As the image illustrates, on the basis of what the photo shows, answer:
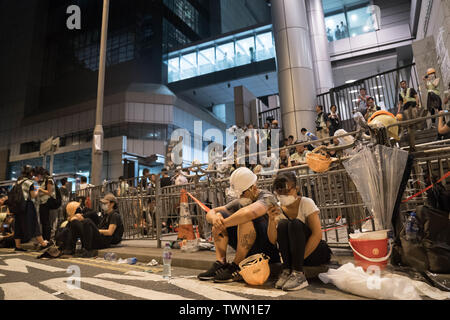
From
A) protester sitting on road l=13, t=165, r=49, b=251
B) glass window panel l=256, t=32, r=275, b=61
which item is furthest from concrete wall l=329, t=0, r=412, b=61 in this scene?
protester sitting on road l=13, t=165, r=49, b=251

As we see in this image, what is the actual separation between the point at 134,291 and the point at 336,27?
2037cm

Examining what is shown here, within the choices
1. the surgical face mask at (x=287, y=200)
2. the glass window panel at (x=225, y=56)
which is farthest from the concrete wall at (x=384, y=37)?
the surgical face mask at (x=287, y=200)

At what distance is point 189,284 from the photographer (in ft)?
11.6

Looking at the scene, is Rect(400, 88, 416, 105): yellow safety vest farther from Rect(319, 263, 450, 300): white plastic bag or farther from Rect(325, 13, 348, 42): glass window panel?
Rect(325, 13, 348, 42): glass window panel

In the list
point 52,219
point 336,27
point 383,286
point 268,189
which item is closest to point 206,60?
point 336,27

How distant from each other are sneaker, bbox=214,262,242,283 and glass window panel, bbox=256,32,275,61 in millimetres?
23331

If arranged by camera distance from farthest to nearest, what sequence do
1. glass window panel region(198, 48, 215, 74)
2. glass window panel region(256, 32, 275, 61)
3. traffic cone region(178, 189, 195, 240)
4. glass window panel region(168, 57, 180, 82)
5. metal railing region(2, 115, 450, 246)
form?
glass window panel region(168, 57, 180, 82) → glass window panel region(198, 48, 215, 74) → glass window panel region(256, 32, 275, 61) → traffic cone region(178, 189, 195, 240) → metal railing region(2, 115, 450, 246)

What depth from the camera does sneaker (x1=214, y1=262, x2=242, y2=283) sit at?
3572 millimetres

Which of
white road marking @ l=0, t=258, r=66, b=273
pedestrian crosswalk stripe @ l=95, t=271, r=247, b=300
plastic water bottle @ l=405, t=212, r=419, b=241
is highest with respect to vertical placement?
plastic water bottle @ l=405, t=212, r=419, b=241

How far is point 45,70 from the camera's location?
35.5 m

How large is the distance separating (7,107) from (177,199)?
3691cm

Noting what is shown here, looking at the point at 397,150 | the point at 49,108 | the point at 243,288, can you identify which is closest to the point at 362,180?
the point at 397,150

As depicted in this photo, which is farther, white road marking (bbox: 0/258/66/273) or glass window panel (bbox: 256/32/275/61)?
glass window panel (bbox: 256/32/275/61)

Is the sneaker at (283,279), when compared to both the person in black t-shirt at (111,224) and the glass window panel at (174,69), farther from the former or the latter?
the glass window panel at (174,69)
